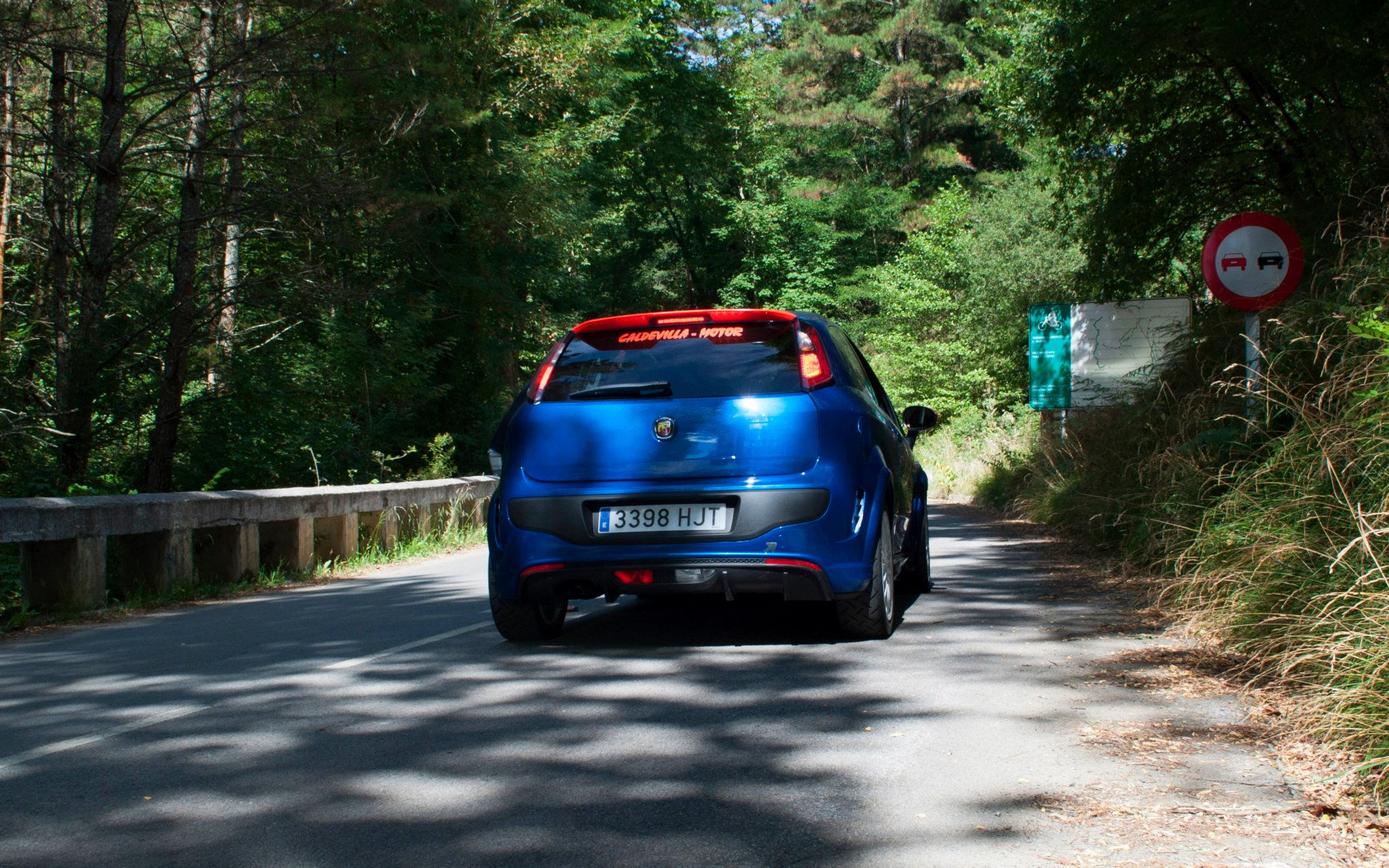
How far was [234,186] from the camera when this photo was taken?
1570cm

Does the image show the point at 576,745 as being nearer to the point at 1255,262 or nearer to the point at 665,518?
Answer: the point at 665,518

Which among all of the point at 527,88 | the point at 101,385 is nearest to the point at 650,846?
the point at 101,385

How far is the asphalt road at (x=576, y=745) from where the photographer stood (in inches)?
136

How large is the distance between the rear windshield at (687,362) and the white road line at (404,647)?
63.4 inches

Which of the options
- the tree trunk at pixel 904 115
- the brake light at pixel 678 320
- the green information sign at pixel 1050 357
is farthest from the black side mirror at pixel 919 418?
the tree trunk at pixel 904 115

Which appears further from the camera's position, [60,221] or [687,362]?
[60,221]

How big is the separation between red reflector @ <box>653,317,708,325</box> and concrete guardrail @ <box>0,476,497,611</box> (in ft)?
16.8

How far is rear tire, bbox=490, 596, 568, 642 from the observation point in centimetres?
678

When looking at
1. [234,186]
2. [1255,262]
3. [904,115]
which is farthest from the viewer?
[904,115]

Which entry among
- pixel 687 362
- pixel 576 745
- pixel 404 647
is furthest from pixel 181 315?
pixel 576 745

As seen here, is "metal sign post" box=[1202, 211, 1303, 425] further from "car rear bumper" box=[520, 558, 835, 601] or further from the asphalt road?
"car rear bumper" box=[520, 558, 835, 601]

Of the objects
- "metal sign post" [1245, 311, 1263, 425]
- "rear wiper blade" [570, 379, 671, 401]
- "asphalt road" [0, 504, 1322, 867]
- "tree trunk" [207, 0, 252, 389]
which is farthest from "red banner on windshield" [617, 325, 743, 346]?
"tree trunk" [207, 0, 252, 389]

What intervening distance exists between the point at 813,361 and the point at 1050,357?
44.7 feet

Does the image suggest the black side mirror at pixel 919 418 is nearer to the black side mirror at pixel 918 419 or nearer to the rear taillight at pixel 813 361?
the black side mirror at pixel 918 419
